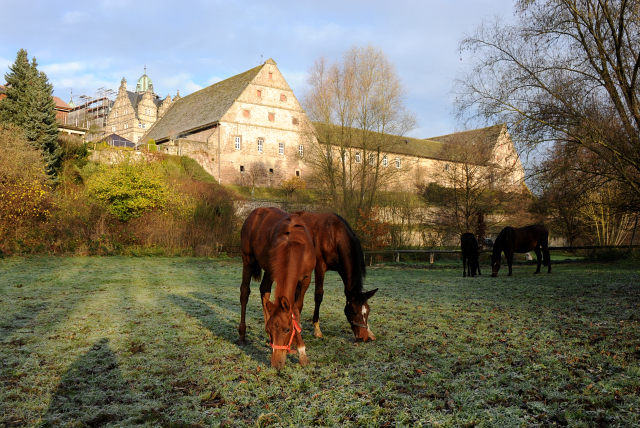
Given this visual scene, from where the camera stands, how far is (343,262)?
5.73 m

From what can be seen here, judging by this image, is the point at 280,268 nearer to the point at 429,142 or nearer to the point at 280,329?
the point at 280,329

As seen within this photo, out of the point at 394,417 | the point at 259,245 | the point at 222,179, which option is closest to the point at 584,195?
the point at 259,245

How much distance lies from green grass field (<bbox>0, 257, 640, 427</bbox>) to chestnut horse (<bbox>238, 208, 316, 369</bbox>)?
1.28ft

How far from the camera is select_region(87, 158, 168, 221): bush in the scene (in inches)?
781

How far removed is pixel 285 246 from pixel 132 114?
285 feet

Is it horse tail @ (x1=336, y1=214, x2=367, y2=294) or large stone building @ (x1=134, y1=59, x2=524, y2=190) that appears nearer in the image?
horse tail @ (x1=336, y1=214, x2=367, y2=294)

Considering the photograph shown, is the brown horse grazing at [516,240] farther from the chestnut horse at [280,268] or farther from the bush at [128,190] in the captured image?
the bush at [128,190]

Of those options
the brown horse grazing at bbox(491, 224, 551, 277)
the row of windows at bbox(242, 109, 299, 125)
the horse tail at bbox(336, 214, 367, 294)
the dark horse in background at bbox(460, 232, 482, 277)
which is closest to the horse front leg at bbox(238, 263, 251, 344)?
the horse tail at bbox(336, 214, 367, 294)

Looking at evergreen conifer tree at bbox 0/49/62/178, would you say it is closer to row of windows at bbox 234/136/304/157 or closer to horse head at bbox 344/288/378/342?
row of windows at bbox 234/136/304/157

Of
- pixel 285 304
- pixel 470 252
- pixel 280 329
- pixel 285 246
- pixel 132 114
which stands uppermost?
pixel 132 114

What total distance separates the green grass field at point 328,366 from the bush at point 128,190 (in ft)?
39.2

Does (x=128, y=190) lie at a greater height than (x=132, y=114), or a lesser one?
lesser

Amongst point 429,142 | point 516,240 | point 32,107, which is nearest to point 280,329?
point 516,240

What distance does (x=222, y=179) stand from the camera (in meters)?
38.8
